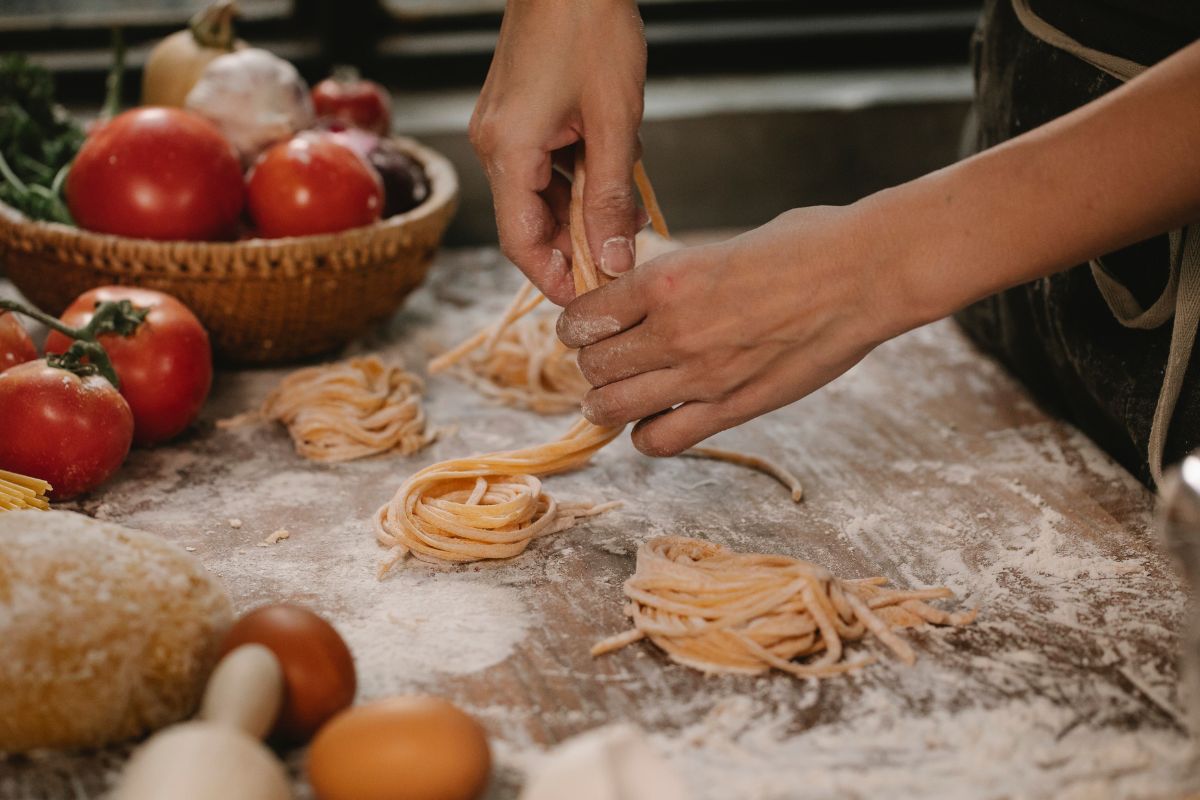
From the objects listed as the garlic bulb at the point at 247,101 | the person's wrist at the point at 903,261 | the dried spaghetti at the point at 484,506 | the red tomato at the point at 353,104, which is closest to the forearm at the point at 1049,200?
the person's wrist at the point at 903,261

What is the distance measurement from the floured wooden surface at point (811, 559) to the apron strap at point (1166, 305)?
0.60ft

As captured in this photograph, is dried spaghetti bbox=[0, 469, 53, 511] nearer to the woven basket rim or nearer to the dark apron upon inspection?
the woven basket rim

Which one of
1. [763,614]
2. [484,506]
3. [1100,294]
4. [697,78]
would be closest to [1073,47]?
[1100,294]

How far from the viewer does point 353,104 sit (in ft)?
9.37

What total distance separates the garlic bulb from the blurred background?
35.5 inches

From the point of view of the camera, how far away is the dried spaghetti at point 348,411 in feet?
6.92

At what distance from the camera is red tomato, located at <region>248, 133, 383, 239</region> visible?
2314 mm

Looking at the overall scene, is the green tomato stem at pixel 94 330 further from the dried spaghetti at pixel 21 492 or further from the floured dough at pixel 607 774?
the floured dough at pixel 607 774

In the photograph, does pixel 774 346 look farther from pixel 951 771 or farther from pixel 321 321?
pixel 321 321

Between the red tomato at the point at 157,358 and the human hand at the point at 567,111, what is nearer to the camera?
the human hand at the point at 567,111

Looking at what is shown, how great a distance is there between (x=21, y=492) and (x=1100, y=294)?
176 centimetres

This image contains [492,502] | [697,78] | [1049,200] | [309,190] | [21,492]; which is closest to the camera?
[1049,200]

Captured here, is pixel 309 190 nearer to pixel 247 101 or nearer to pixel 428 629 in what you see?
pixel 247 101

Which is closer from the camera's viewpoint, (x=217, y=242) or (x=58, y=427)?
(x=58, y=427)
